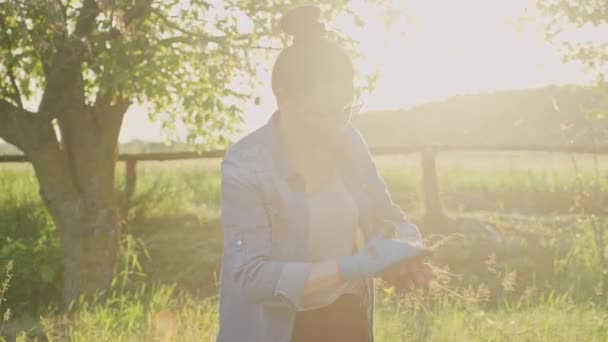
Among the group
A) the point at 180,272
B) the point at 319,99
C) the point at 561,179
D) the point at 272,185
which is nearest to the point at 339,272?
the point at 272,185

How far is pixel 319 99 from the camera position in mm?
2436

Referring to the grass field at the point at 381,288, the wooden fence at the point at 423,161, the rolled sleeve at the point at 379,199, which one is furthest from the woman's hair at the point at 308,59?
the wooden fence at the point at 423,161

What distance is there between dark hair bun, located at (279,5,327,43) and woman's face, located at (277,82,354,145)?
196 millimetres

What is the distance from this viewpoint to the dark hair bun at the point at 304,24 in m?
2.50

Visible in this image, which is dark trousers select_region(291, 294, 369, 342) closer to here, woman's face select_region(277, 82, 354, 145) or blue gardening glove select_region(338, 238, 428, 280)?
blue gardening glove select_region(338, 238, 428, 280)

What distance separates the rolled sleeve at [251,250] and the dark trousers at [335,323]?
220 millimetres

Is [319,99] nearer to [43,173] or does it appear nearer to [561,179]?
[43,173]

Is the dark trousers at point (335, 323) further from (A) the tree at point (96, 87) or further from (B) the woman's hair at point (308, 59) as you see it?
(A) the tree at point (96, 87)

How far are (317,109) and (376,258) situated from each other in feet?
1.78

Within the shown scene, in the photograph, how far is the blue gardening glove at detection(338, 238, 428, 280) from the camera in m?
2.23

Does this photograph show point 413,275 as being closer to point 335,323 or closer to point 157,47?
point 335,323

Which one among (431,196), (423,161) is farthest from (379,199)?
(423,161)

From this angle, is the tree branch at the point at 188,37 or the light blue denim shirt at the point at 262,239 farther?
the tree branch at the point at 188,37

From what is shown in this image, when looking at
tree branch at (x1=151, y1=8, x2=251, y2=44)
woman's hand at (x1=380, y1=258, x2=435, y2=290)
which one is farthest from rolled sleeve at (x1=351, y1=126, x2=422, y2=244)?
tree branch at (x1=151, y1=8, x2=251, y2=44)
